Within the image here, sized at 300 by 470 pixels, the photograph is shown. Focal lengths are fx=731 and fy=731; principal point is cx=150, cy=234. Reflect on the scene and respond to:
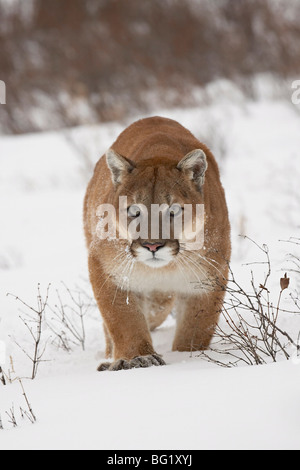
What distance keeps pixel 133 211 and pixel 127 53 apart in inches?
552

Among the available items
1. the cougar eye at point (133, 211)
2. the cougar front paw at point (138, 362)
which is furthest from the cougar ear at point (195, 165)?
the cougar front paw at point (138, 362)

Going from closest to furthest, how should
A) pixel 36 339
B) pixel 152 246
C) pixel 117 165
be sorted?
pixel 152 246
pixel 117 165
pixel 36 339

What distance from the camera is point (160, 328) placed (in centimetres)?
522

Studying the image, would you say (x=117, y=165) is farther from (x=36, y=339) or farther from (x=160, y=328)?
(x=36, y=339)

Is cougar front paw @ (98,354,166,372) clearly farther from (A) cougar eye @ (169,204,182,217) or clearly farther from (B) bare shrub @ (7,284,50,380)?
(A) cougar eye @ (169,204,182,217)

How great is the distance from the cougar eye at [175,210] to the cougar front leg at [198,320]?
539 millimetres

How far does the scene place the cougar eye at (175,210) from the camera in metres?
3.82

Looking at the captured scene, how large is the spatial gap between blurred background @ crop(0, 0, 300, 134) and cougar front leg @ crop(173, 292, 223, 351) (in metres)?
9.12

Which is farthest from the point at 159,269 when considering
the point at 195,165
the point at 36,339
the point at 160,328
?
the point at 36,339

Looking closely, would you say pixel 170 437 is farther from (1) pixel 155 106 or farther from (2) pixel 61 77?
(2) pixel 61 77

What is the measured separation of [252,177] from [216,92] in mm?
4958

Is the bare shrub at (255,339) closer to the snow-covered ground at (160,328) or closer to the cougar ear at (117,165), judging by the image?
the snow-covered ground at (160,328)

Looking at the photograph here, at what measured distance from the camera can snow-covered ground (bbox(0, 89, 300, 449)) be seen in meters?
2.47

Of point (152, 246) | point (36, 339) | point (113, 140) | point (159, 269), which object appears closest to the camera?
point (152, 246)
